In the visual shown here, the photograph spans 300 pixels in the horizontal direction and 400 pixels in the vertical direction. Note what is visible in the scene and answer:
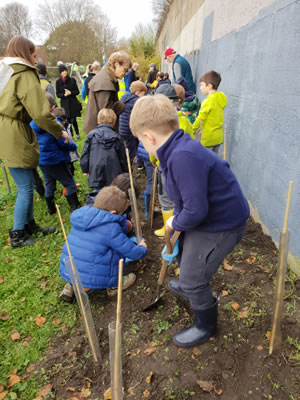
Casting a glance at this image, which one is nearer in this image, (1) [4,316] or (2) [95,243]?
(2) [95,243]

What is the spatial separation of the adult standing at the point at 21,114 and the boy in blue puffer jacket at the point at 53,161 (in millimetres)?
296

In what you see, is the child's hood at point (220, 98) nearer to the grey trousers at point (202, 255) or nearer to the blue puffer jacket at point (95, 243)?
the blue puffer jacket at point (95, 243)

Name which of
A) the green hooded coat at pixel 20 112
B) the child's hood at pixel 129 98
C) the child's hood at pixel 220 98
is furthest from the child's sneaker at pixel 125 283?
the child's hood at pixel 129 98

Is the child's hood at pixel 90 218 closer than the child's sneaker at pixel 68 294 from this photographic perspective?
Yes

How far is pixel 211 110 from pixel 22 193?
9.50 ft

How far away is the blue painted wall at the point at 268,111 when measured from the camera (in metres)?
2.50

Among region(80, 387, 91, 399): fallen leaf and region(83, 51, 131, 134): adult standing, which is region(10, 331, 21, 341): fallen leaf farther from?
region(83, 51, 131, 134): adult standing

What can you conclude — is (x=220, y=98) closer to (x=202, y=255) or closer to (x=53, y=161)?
(x=53, y=161)

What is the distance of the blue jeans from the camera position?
3289mm

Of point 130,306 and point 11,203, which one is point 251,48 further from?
point 11,203

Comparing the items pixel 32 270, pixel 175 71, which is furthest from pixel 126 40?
pixel 32 270

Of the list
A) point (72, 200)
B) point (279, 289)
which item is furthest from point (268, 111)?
point (72, 200)

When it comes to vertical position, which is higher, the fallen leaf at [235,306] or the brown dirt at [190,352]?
the fallen leaf at [235,306]

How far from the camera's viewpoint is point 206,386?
1.83m
